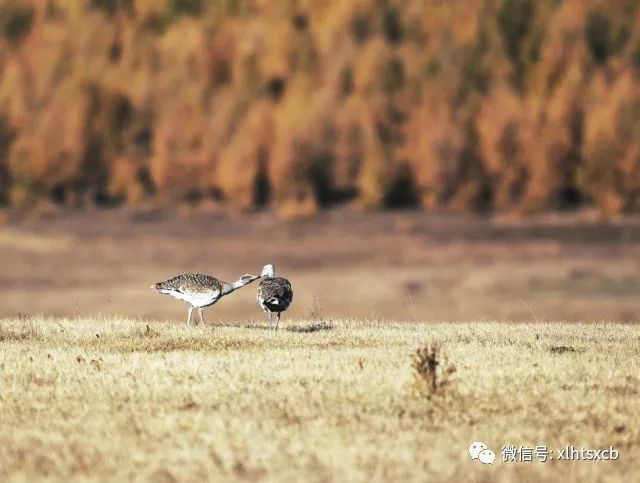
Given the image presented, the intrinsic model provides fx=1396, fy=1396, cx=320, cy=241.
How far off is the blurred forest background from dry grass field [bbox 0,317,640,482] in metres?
56.3

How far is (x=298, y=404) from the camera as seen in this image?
672 inches

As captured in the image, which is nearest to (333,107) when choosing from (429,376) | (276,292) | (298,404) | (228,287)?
(276,292)

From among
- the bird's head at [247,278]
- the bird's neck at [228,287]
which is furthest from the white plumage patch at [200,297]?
the bird's head at [247,278]

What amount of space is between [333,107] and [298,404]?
71.0 meters

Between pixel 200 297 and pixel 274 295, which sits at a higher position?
pixel 274 295

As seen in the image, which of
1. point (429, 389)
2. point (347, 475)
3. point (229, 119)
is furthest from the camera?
point (229, 119)

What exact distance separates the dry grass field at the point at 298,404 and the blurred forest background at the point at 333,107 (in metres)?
56.3

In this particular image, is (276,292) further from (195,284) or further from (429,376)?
(429,376)

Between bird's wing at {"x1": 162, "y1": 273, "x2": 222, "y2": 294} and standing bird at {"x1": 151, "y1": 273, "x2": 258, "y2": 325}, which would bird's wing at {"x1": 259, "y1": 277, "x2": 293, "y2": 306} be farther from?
bird's wing at {"x1": 162, "y1": 273, "x2": 222, "y2": 294}

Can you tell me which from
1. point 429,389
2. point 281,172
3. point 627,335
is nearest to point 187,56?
point 281,172

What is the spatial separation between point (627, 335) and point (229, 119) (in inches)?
2603

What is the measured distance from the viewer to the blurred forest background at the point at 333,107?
81438mm

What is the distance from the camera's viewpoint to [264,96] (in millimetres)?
92375

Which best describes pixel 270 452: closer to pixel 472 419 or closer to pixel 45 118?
pixel 472 419
